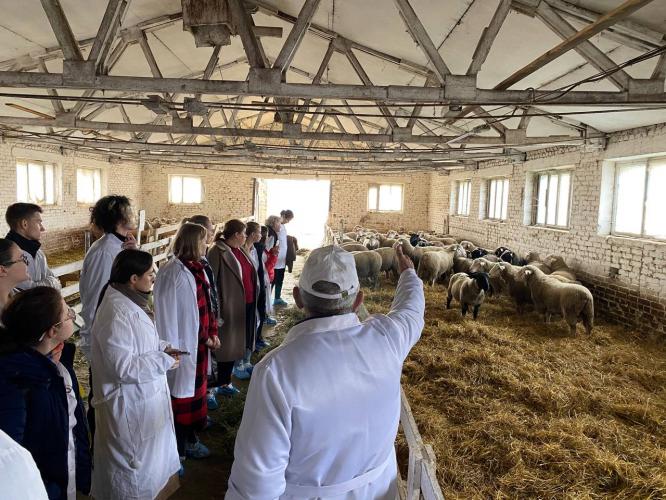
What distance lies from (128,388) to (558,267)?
1074 cm

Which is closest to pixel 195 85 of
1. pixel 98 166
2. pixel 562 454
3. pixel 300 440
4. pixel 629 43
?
pixel 300 440

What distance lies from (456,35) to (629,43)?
2073mm

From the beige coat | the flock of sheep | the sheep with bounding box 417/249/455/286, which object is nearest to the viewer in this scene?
the beige coat

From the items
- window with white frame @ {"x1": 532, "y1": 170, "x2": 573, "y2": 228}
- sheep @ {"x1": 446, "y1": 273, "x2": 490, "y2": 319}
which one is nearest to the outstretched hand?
sheep @ {"x1": 446, "y1": 273, "x2": 490, "y2": 319}

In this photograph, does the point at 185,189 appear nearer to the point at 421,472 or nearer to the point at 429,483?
the point at 421,472

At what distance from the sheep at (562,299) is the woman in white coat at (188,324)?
7.04 metres

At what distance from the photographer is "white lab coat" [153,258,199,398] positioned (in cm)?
368

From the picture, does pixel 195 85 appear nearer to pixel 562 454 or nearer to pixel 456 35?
pixel 456 35

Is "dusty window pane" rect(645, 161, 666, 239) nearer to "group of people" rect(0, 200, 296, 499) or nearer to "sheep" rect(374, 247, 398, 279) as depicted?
"sheep" rect(374, 247, 398, 279)

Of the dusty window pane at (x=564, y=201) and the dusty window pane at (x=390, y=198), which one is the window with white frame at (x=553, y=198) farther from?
the dusty window pane at (x=390, y=198)

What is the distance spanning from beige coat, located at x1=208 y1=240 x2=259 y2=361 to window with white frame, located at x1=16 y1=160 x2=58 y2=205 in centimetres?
1234

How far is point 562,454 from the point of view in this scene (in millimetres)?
4430

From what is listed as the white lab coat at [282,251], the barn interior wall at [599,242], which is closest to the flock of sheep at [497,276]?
the barn interior wall at [599,242]

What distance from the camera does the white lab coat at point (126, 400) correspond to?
110 inches
